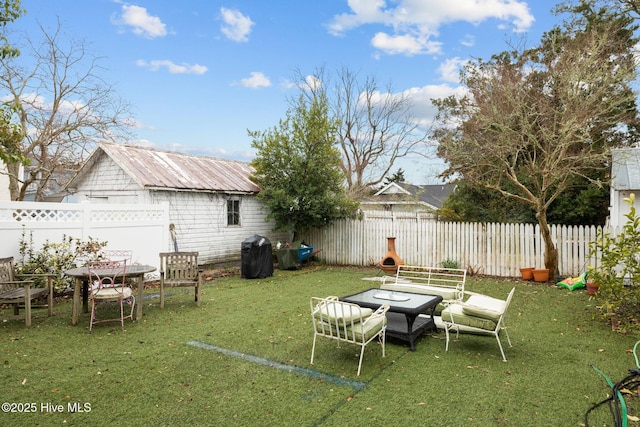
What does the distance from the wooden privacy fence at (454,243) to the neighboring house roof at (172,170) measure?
3.48 metres

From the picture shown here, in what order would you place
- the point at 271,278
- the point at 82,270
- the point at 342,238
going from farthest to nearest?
the point at 342,238 → the point at 271,278 → the point at 82,270

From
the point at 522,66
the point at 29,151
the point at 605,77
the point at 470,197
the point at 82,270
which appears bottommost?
the point at 82,270

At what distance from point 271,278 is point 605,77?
30.2 feet

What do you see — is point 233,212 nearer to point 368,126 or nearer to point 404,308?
point 404,308

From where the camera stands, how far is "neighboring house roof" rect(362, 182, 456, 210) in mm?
22922

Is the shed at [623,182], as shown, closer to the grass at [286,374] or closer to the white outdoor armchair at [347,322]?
the grass at [286,374]

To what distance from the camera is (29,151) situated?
11953 mm

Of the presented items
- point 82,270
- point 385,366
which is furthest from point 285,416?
point 82,270

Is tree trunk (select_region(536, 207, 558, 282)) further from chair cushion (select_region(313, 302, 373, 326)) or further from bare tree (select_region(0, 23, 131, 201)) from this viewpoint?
bare tree (select_region(0, 23, 131, 201))

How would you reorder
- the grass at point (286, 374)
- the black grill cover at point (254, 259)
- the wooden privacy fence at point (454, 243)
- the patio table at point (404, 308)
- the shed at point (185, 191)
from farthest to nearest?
the shed at point (185, 191)
the black grill cover at point (254, 259)
the wooden privacy fence at point (454, 243)
the patio table at point (404, 308)
the grass at point (286, 374)

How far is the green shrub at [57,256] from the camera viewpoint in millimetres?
7211

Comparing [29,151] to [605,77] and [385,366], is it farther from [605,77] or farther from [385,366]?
[605,77]

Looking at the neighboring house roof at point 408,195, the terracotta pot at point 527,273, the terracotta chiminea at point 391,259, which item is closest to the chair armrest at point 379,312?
the terracotta chiminea at point 391,259

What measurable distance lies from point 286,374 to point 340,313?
88 cm
